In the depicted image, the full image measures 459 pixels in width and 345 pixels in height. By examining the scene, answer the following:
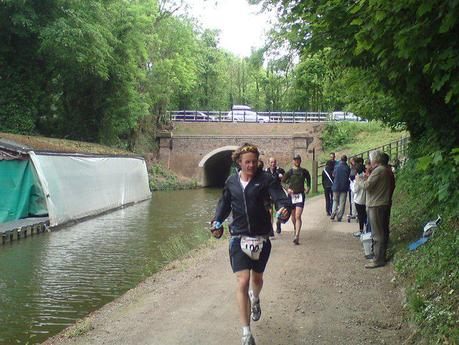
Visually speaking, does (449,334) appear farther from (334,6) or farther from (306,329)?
(334,6)

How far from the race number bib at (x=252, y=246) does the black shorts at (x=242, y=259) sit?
0.05 metres

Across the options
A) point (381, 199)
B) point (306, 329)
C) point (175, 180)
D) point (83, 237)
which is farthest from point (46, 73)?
point (306, 329)

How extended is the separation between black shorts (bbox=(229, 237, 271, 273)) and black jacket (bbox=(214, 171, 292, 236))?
12 cm

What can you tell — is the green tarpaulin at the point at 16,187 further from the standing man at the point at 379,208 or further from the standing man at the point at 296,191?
Result: the standing man at the point at 379,208

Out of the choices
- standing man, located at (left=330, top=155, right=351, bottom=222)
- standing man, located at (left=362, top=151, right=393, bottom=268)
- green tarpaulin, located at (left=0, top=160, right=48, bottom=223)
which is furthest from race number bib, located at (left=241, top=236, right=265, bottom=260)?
green tarpaulin, located at (left=0, top=160, right=48, bottom=223)

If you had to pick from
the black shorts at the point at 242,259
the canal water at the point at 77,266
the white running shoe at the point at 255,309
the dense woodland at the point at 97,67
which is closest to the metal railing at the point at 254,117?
the dense woodland at the point at 97,67

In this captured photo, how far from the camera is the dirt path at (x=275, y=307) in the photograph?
5125 millimetres

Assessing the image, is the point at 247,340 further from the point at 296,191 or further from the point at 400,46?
the point at 296,191

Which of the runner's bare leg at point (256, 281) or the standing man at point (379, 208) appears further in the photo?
the standing man at point (379, 208)

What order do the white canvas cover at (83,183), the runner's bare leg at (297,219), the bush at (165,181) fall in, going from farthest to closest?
the bush at (165,181) < the white canvas cover at (83,183) < the runner's bare leg at (297,219)

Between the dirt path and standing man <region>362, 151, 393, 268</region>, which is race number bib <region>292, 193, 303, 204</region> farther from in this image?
standing man <region>362, 151, 393, 268</region>

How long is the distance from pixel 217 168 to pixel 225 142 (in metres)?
6.54

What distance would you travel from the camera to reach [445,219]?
715 cm

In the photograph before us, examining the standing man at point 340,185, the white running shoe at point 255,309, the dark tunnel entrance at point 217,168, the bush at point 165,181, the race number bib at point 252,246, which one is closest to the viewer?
the race number bib at point 252,246
